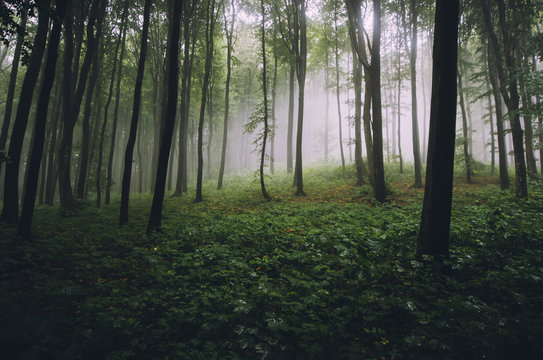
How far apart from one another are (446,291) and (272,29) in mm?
19565

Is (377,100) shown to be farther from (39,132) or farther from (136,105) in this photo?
(39,132)

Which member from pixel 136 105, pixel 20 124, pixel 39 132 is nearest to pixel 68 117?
pixel 20 124

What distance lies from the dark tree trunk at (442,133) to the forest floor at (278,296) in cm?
56

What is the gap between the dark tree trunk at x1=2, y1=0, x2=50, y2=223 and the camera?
26.4ft

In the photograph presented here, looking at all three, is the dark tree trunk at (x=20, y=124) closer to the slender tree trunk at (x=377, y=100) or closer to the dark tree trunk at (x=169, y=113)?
the dark tree trunk at (x=169, y=113)

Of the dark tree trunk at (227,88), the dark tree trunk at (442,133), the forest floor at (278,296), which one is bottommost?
the forest floor at (278,296)

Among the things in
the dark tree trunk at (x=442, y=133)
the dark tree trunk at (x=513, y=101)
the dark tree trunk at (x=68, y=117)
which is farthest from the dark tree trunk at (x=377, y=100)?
the dark tree trunk at (x=68, y=117)

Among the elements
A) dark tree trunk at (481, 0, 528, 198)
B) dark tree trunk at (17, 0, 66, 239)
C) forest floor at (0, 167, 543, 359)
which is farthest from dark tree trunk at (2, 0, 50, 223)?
dark tree trunk at (481, 0, 528, 198)

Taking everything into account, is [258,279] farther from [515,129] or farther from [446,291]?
[515,129]

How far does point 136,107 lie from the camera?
8.98m

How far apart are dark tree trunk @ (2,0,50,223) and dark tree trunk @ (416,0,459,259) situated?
37.8ft

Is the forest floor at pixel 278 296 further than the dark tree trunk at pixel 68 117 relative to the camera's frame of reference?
No

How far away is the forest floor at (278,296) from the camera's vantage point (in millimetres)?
2818

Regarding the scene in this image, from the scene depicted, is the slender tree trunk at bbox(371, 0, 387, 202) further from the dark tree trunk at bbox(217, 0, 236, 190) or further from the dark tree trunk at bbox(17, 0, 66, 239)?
the dark tree trunk at bbox(17, 0, 66, 239)
